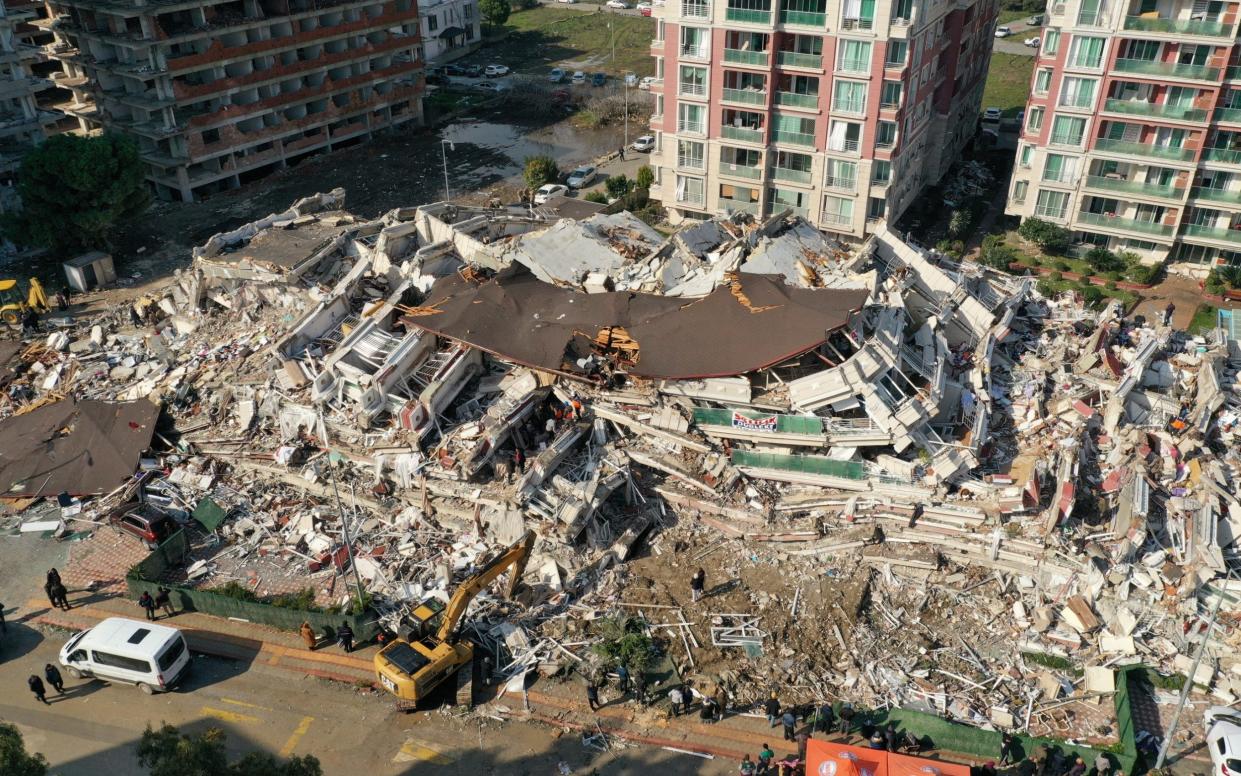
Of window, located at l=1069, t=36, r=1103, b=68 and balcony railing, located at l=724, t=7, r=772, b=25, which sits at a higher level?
balcony railing, located at l=724, t=7, r=772, b=25

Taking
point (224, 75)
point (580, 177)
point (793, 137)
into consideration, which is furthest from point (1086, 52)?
point (224, 75)

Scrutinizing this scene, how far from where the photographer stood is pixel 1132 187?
50188mm

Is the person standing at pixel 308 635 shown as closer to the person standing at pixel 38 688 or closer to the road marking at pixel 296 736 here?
the road marking at pixel 296 736

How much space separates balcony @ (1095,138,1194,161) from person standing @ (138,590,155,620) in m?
49.2

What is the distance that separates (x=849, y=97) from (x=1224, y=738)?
36305 millimetres

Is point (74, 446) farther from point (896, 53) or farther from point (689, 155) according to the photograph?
point (896, 53)

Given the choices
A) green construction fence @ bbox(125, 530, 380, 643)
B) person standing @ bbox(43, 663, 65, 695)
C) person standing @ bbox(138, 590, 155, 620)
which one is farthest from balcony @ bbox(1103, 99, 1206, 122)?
person standing @ bbox(43, 663, 65, 695)

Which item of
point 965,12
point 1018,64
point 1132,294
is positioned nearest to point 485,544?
point 1132,294

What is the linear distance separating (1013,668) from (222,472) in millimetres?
28232

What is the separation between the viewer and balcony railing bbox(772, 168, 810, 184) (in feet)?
177

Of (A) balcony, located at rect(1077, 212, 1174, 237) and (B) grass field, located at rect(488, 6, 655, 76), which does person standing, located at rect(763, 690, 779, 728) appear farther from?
(B) grass field, located at rect(488, 6, 655, 76)

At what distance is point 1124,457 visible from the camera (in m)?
32.2

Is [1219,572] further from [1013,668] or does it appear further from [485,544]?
[485,544]

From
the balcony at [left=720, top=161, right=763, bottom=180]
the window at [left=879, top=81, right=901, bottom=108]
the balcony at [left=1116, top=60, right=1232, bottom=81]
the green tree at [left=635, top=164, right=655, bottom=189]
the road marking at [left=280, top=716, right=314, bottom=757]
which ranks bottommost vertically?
the road marking at [left=280, top=716, right=314, bottom=757]
